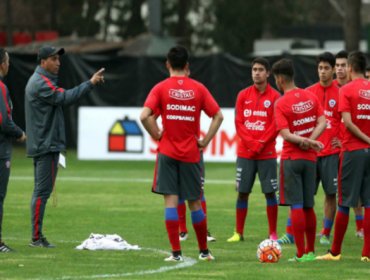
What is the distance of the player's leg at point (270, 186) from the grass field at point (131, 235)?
314 mm

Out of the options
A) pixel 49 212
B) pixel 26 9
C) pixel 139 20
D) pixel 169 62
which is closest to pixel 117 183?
pixel 49 212

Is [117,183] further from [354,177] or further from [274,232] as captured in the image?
[354,177]

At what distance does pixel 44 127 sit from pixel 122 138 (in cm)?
1451

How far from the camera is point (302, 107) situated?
1246 centimetres

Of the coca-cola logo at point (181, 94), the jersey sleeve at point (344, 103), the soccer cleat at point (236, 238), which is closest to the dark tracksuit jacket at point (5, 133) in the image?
the coca-cola logo at point (181, 94)

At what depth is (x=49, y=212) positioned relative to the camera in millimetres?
18031

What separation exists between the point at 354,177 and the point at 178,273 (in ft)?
7.67

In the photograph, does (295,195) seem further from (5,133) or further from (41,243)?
(5,133)

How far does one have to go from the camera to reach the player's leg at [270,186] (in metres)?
14.6

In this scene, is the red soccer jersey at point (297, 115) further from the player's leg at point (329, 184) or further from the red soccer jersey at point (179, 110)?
the player's leg at point (329, 184)

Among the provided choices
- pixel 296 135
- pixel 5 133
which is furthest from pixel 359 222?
pixel 5 133

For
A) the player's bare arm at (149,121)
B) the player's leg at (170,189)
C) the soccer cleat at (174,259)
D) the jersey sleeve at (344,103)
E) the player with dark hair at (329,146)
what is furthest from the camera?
the player with dark hair at (329,146)

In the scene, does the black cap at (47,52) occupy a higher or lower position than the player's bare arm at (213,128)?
higher

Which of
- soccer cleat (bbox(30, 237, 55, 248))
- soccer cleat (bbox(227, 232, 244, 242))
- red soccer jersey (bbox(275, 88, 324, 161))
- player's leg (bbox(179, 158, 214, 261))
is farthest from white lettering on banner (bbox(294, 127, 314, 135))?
soccer cleat (bbox(30, 237, 55, 248))
